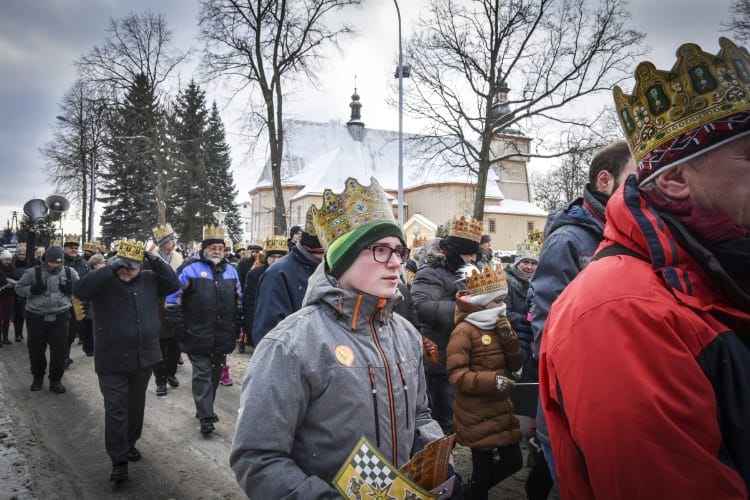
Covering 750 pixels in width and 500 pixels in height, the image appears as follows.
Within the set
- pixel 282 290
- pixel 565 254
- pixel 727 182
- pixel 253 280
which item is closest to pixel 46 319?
pixel 253 280

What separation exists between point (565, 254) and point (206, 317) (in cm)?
485

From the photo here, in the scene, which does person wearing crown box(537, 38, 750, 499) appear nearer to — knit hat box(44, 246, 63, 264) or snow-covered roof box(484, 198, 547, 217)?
knit hat box(44, 246, 63, 264)

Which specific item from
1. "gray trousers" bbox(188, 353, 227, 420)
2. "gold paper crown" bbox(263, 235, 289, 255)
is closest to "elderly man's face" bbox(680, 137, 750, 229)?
"gray trousers" bbox(188, 353, 227, 420)

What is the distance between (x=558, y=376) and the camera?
1308 mm

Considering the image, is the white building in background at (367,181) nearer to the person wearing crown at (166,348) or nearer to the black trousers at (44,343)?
the person wearing crown at (166,348)

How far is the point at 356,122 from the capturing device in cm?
5294

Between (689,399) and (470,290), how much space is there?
3.07 meters

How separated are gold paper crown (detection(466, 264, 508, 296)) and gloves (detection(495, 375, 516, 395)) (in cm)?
75

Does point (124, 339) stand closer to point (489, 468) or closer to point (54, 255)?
point (489, 468)

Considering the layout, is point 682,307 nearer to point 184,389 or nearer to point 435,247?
point 435,247

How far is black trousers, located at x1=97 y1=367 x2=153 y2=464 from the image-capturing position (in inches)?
185

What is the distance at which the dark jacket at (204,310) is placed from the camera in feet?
20.0

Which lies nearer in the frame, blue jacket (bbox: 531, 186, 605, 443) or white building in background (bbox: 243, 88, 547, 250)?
blue jacket (bbox: 531, 186, 605, 443)

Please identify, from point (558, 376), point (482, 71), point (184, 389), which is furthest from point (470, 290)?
point (482, 71)
